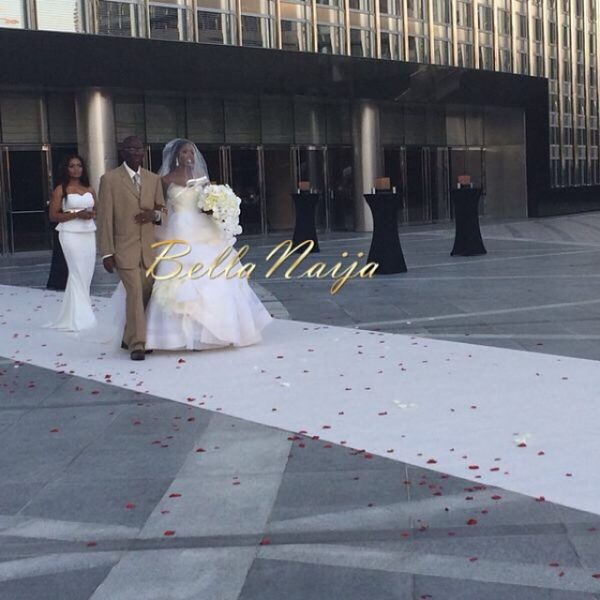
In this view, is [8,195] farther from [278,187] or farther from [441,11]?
[441,11]

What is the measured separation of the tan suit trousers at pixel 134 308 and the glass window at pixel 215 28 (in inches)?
750

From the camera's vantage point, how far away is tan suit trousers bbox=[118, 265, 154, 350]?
10.4 m

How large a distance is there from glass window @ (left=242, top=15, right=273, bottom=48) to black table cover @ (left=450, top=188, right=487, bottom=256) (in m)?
9.92

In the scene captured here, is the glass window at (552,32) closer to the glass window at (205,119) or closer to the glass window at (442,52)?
the glass window at (442,52)

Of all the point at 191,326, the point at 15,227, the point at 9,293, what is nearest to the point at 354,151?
the point at 15,227

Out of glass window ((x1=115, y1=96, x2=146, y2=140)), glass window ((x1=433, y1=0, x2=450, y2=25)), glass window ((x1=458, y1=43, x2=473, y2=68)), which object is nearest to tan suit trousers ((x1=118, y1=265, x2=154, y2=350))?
glass window ((x1=115, y1=96, x2=146, y2=140))

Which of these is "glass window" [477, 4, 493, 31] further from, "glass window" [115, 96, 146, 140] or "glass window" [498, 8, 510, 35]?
"glass window" [115, 96, 146, 140]

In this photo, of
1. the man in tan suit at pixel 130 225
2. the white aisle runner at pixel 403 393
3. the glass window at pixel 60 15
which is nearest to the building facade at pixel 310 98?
the glass window at pixel 60 15

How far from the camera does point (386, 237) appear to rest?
739 inches

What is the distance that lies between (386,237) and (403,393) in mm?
10497

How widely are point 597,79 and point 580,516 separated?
145ft

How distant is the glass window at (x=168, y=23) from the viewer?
27438 millimetres

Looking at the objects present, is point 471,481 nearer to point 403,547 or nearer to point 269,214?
point 403,547

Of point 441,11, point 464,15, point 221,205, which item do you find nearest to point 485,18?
point 464,15
